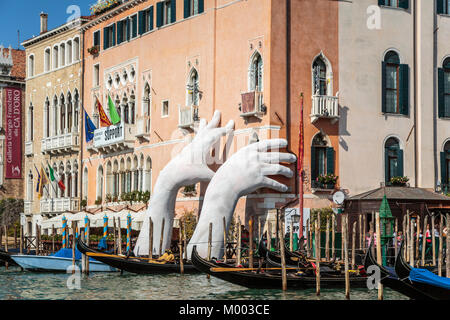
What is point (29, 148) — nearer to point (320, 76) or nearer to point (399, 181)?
point (320, 76)

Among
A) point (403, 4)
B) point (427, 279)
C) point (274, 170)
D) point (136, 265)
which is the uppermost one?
point (403, 4)

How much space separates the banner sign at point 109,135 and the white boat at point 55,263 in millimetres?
7019

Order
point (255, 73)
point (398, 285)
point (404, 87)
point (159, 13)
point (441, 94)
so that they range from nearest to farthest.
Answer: point (398, 285)
point (255, 73)
point (404, 87)
point (441, 94)
point (159, 13)

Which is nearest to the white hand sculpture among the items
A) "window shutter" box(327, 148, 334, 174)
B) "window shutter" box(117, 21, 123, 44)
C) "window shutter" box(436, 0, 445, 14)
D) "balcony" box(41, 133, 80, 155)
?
"window shutter" box(327, 148, 334, 174)

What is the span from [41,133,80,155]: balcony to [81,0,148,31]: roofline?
417cm


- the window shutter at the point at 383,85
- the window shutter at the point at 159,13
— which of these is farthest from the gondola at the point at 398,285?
the window shutter at the point at 159,13

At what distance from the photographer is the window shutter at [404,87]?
90.6 ft

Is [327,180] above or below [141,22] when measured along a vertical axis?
below

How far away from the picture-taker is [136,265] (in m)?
24.2

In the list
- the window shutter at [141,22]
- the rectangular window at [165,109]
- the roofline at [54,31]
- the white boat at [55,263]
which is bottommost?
the white boat at [55,263]

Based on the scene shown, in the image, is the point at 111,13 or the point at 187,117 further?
the point at 111,13

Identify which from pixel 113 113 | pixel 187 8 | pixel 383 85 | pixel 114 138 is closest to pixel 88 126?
pixel 114 138

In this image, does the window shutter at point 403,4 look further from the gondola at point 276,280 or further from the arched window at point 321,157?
the gondola at point 276,280

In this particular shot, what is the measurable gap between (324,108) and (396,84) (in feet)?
8.68
